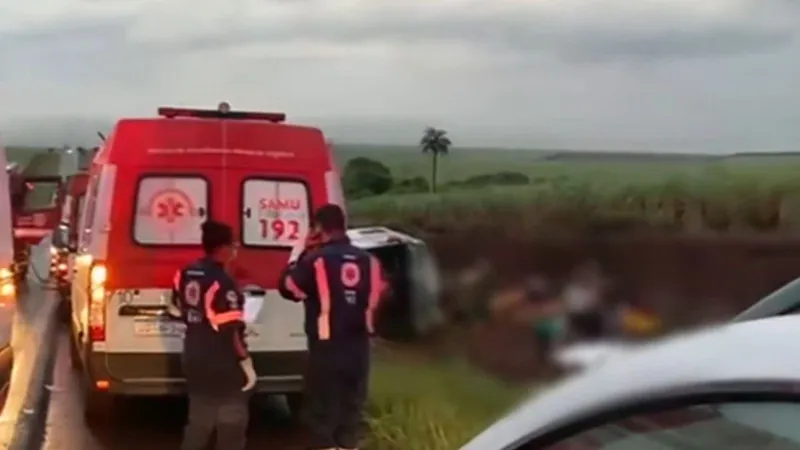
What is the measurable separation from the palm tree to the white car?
8403 mm

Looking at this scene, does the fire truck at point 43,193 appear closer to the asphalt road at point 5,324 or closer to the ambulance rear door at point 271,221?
the ambulance rear door at point 271,221

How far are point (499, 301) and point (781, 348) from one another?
7.44m

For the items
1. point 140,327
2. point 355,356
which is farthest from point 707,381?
point 140,327

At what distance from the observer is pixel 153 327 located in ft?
35.3

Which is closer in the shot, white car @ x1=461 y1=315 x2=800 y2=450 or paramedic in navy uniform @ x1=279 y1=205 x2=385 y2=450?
white car @ x1=461 y1=315 x2=800 y2=450

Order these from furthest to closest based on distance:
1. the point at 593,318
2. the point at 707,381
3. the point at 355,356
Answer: the point at 355,356, the point at 593,318, the point at 707,381

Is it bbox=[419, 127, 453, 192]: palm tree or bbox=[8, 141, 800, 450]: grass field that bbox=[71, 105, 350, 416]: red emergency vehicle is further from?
bbox=[8, 141, 800, 450]: grass field

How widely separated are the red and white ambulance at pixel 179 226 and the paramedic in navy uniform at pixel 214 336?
182 centimetres

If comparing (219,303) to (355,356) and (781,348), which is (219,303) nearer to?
(355,356)

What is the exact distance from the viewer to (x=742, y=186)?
29.8 feet

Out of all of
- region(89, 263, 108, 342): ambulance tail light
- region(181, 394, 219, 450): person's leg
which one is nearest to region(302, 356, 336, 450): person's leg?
region(181, 394, 219, 450): person's leg

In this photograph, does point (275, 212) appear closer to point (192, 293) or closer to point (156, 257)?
point (156, 257)

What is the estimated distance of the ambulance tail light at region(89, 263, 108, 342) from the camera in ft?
35.2

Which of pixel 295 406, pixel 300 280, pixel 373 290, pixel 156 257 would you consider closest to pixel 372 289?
pixel 373 290
